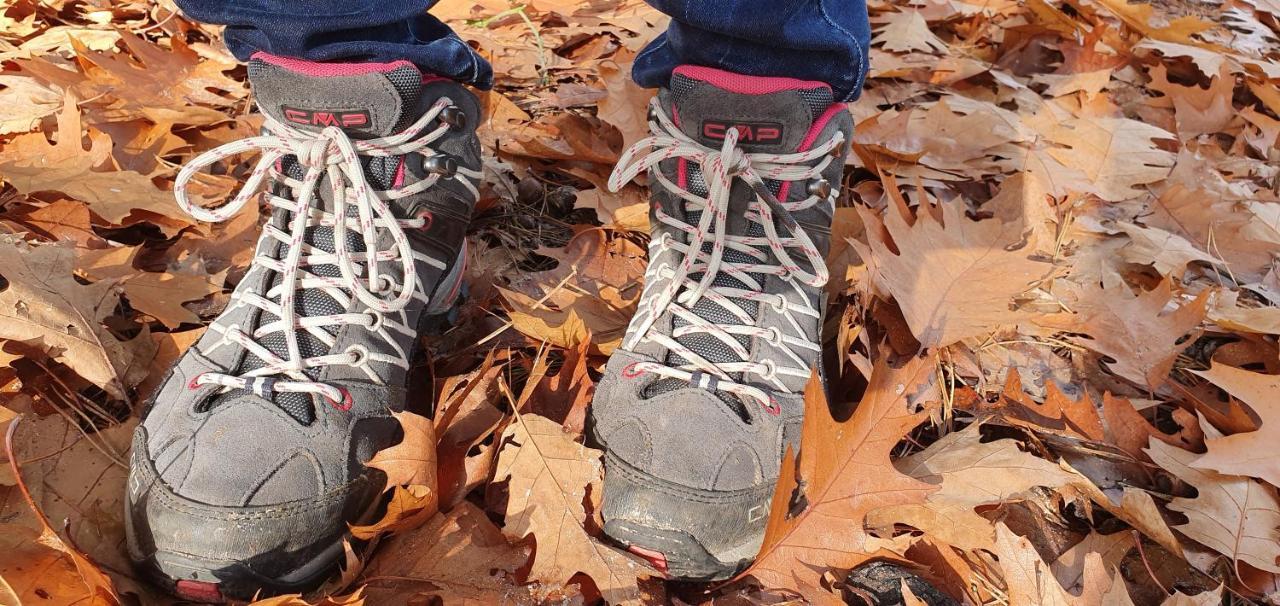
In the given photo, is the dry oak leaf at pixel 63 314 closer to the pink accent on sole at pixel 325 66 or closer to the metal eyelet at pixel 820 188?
the pink accent on sole at pixel 325 66

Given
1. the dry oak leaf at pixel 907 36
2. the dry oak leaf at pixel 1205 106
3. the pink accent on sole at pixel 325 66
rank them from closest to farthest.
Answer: the pink accent on sole at pixel 325 66, the dry oak leaf at pixel 1205 106, the dry oak leaf at pixel 907 36

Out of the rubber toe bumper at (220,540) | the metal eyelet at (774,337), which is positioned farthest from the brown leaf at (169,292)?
the metal eyelet at (774,337)

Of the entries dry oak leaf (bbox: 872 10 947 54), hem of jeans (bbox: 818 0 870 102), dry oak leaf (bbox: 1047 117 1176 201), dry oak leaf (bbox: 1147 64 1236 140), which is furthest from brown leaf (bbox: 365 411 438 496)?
dry oak leaf (bbox: 1147 64 1236 140)

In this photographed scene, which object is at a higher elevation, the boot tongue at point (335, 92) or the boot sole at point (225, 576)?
the boot tongue at point (335, 92)

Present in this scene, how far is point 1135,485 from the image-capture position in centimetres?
134

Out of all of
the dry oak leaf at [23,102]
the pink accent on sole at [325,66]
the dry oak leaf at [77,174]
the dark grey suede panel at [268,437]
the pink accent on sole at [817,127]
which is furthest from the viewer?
the dry oak leaf at [23,102]

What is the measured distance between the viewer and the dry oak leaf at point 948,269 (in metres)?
1.45

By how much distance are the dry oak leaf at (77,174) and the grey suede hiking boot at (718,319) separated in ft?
3.31

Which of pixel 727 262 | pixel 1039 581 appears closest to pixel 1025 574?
pixel 1039 581

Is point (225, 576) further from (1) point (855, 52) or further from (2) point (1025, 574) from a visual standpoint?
(1) point (855, 52)

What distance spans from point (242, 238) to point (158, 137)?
0.52m

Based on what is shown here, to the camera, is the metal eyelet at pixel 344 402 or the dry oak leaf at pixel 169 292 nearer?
the metal eyelet at pixel 344 402

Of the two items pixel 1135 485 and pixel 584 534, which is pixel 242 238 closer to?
pixel 584 534

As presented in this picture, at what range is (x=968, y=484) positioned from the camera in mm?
1198
